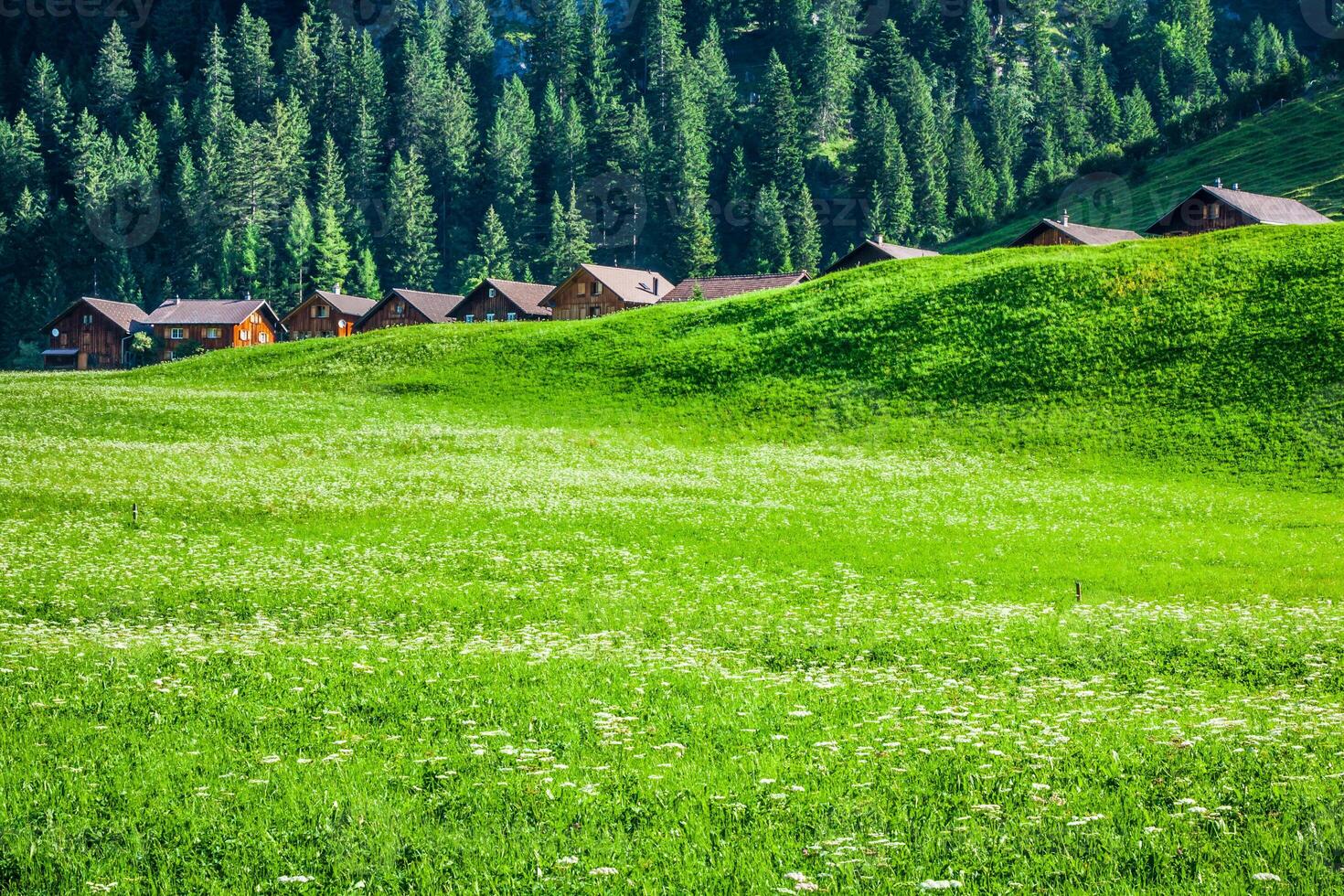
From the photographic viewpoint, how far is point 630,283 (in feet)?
469

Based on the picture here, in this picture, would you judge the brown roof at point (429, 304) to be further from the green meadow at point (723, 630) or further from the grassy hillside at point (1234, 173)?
the green meadow at point (723, 630)

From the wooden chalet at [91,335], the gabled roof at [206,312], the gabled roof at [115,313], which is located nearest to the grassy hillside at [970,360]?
the gabled roof at [206,312]

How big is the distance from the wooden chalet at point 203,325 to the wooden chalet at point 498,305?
29908 mm

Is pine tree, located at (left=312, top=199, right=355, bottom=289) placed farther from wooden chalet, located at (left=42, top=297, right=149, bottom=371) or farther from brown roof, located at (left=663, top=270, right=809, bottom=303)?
brown roof, located at (left=663, top=270, right=809, bottom=303)

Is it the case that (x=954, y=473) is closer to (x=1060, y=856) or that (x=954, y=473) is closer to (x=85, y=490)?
(x=85, y=490)

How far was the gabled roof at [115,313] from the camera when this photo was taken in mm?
145625

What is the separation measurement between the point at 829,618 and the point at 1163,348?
1781 inches

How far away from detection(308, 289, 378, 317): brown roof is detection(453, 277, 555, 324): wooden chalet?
82.1ft

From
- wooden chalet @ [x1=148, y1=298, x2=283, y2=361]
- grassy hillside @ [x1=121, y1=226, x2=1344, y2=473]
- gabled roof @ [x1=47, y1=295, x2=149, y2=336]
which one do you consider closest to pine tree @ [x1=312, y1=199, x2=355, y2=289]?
wooden chalet @ [x1=148, y1=298, x2=283, y2=361]

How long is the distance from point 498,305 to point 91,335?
2323 inches

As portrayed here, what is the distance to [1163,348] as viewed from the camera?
194 feet

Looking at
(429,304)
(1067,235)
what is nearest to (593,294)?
(429,304)

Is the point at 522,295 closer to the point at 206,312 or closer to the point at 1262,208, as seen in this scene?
the point at 206,312

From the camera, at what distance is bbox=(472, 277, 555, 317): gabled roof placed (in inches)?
5458
